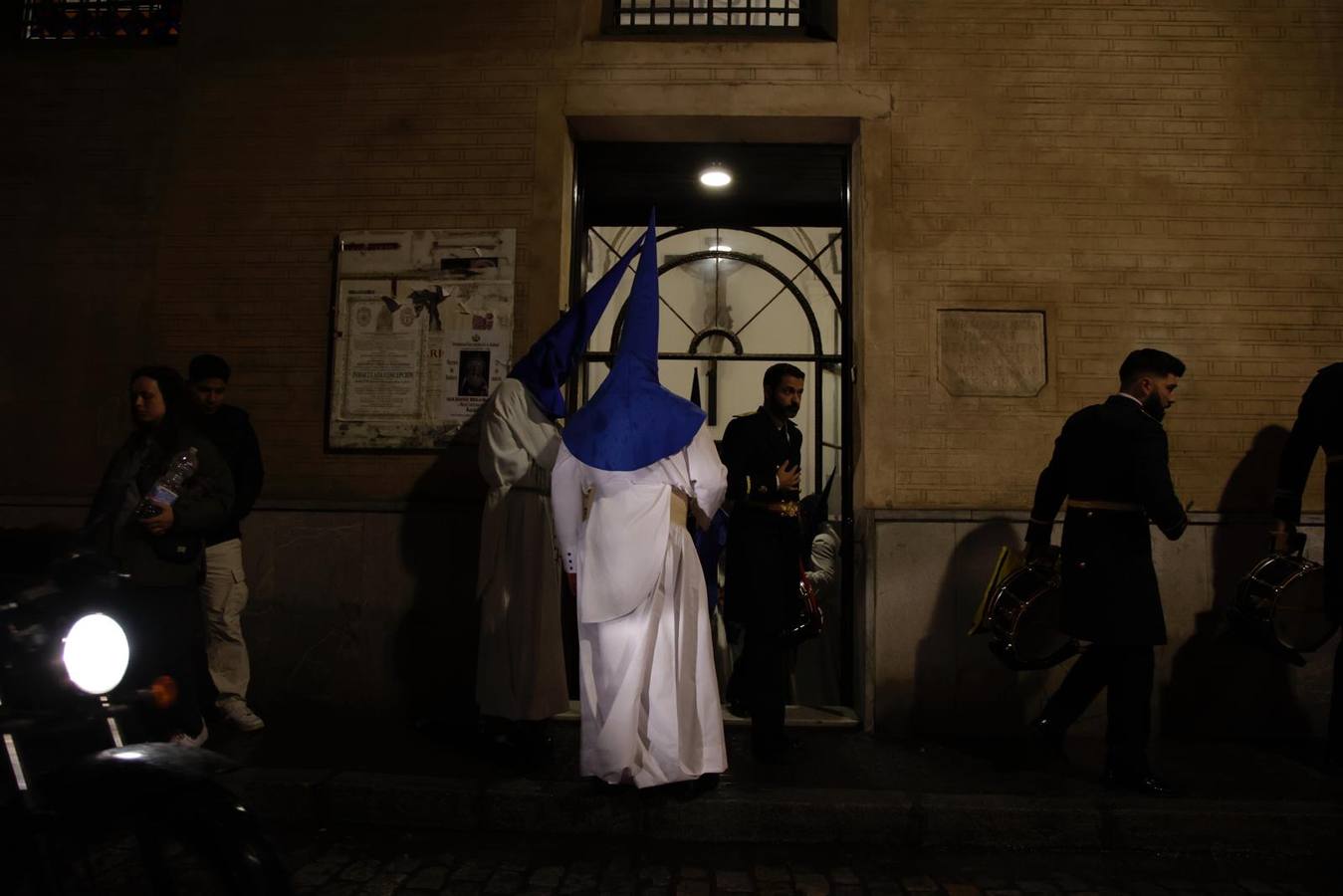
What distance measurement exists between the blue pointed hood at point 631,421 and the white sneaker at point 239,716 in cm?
260

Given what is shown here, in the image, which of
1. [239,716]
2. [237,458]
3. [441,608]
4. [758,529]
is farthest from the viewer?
[441,608]

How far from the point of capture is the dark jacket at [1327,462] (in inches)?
185

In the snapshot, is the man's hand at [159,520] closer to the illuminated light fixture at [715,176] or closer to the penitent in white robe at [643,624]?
the penitent in white robe at [643,624]

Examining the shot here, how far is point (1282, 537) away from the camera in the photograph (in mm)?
4898

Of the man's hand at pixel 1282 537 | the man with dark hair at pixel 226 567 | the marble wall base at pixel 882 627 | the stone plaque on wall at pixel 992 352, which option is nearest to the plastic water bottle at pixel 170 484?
the man with dark hair at pixel 226 567

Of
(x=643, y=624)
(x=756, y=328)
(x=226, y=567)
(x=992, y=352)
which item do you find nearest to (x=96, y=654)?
(x=643, y=624)

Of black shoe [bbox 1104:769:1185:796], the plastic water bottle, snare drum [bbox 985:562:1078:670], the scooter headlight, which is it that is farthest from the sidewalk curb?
the scooter headlight

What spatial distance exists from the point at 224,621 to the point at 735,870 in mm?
3289

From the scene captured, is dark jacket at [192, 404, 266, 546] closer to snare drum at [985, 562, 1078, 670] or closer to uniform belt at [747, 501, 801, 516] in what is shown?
uniform belt at [747, 501, 801, 516]

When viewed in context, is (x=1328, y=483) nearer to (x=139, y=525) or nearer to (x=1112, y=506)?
(x=1112, y=506)

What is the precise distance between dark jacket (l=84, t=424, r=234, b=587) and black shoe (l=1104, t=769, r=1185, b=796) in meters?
4.54

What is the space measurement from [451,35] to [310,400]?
2.64m

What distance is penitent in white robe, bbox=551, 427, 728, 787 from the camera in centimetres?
413

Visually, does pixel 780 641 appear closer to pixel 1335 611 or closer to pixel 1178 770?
pixel 1178 770
